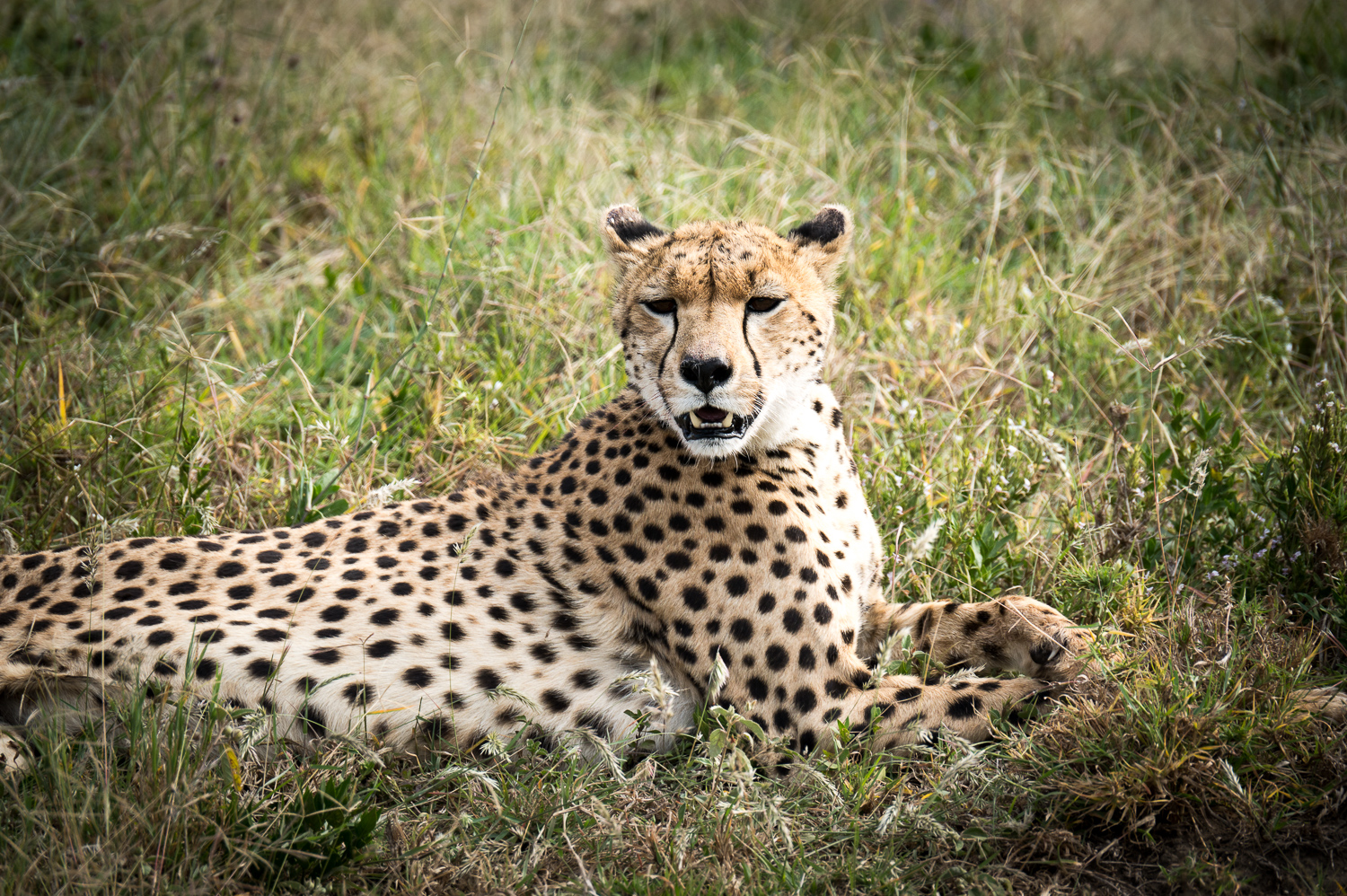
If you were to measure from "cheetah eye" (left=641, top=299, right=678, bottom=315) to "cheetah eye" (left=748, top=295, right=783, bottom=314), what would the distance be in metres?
0.22

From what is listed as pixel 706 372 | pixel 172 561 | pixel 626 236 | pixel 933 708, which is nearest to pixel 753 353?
pixel 706 372

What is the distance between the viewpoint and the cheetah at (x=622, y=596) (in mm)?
2945

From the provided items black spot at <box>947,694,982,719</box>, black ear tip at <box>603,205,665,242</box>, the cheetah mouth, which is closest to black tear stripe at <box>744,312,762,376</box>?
the cheetah mouth

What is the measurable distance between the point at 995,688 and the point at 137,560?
241 cm

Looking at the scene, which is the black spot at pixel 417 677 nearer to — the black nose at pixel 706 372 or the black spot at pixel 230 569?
the black spot at pixel 230 569

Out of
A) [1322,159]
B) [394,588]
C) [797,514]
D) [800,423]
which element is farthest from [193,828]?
[1322,159]

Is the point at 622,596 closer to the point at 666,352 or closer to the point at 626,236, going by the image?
the point at 666,352

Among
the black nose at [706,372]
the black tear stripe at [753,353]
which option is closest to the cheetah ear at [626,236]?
the black tear stripe at [753,353]

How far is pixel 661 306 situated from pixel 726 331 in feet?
0.82

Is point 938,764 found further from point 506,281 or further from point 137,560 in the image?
point 506,281

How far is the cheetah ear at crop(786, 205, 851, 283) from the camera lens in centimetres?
347

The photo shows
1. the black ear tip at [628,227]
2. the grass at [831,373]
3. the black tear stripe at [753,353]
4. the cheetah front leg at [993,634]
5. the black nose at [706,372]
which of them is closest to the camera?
the grass at [831,373]

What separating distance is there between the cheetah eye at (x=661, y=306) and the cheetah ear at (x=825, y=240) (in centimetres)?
52

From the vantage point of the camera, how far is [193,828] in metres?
2.42
